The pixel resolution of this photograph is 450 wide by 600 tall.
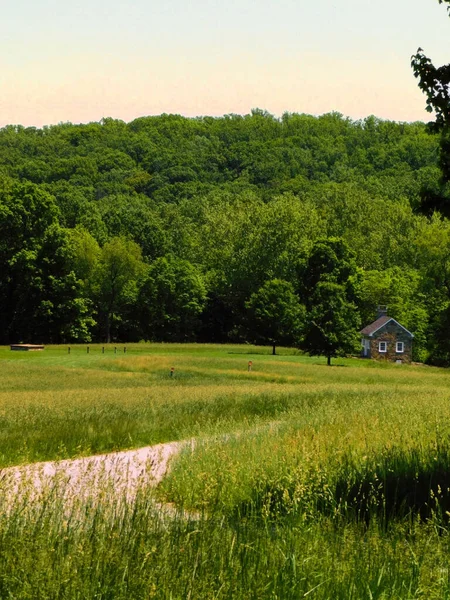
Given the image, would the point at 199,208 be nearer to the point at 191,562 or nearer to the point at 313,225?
the point at 313,225

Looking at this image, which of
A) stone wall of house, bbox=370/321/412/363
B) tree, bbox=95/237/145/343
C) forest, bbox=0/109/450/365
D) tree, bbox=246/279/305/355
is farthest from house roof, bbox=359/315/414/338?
tree, bbox=95/237/145/343

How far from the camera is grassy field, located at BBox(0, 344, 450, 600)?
523cm

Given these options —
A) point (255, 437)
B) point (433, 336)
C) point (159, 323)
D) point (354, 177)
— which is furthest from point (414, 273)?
point (255, 437)

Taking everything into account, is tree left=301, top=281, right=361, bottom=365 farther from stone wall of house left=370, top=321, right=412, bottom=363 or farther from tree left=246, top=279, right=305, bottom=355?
stone wall of house left=370, top=321, right=412, bottom=363

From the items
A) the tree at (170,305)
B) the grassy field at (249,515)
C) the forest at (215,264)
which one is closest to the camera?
the grassy field at (249,515)

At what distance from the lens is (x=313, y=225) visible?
112m

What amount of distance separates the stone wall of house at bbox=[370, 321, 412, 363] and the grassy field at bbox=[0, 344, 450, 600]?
2609 inches

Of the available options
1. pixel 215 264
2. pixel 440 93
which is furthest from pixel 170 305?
pixel 440 93

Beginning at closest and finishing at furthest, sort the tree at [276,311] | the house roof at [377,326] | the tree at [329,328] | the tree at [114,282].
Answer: the tree at [329,328], the tree at [276,311], the house roof at [377,326], the tree at [114,282]

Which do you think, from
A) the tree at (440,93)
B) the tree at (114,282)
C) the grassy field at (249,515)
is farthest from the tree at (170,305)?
the tree at (440,93)

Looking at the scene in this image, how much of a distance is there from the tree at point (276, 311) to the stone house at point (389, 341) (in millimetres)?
8734

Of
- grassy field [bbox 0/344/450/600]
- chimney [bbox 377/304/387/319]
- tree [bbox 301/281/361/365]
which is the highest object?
chimney [bbox 377/304/387/319]

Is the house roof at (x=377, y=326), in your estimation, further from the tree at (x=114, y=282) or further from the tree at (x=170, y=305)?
the tree at (x=114, y=282)

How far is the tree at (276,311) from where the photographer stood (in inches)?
3214
